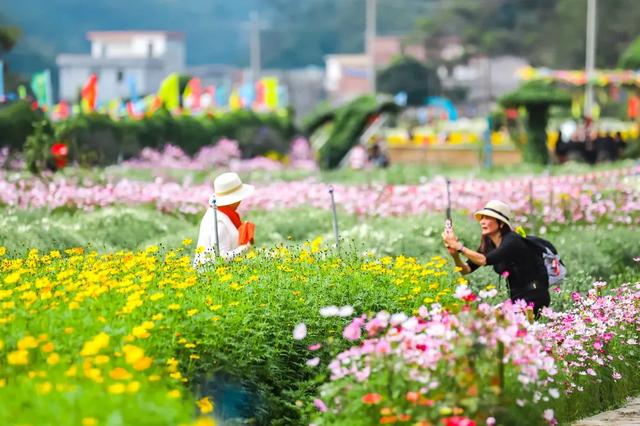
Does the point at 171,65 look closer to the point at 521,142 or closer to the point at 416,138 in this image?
the point at 416,138

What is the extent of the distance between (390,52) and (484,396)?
437ft

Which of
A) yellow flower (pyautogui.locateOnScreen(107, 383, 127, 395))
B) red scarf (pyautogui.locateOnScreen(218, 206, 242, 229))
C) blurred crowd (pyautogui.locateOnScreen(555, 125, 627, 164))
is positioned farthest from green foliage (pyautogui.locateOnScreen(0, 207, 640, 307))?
blurred crowd (pyautogui.locateOnScreen(555, 125, 627, 164))

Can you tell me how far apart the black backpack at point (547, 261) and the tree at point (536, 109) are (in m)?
22.4

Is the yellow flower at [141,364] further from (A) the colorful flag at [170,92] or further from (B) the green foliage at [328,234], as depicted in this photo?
Answer: (A) the colorful flag at [170,92]

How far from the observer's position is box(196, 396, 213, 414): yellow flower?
22.6ft

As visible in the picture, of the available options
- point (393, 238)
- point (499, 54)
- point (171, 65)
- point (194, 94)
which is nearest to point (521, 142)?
point (194, 94)

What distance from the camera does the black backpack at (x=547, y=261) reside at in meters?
9.66

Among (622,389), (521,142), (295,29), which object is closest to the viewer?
(622,389)

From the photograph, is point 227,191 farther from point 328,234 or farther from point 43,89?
point 43,89

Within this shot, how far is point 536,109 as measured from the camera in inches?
1291

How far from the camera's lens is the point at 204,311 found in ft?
25.7

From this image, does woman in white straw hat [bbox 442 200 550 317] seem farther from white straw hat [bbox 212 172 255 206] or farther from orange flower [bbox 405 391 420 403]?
orange flower [bbox 405 391 420 403]

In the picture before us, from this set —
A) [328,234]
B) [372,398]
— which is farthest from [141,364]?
[328,234]

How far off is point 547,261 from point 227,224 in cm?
222
